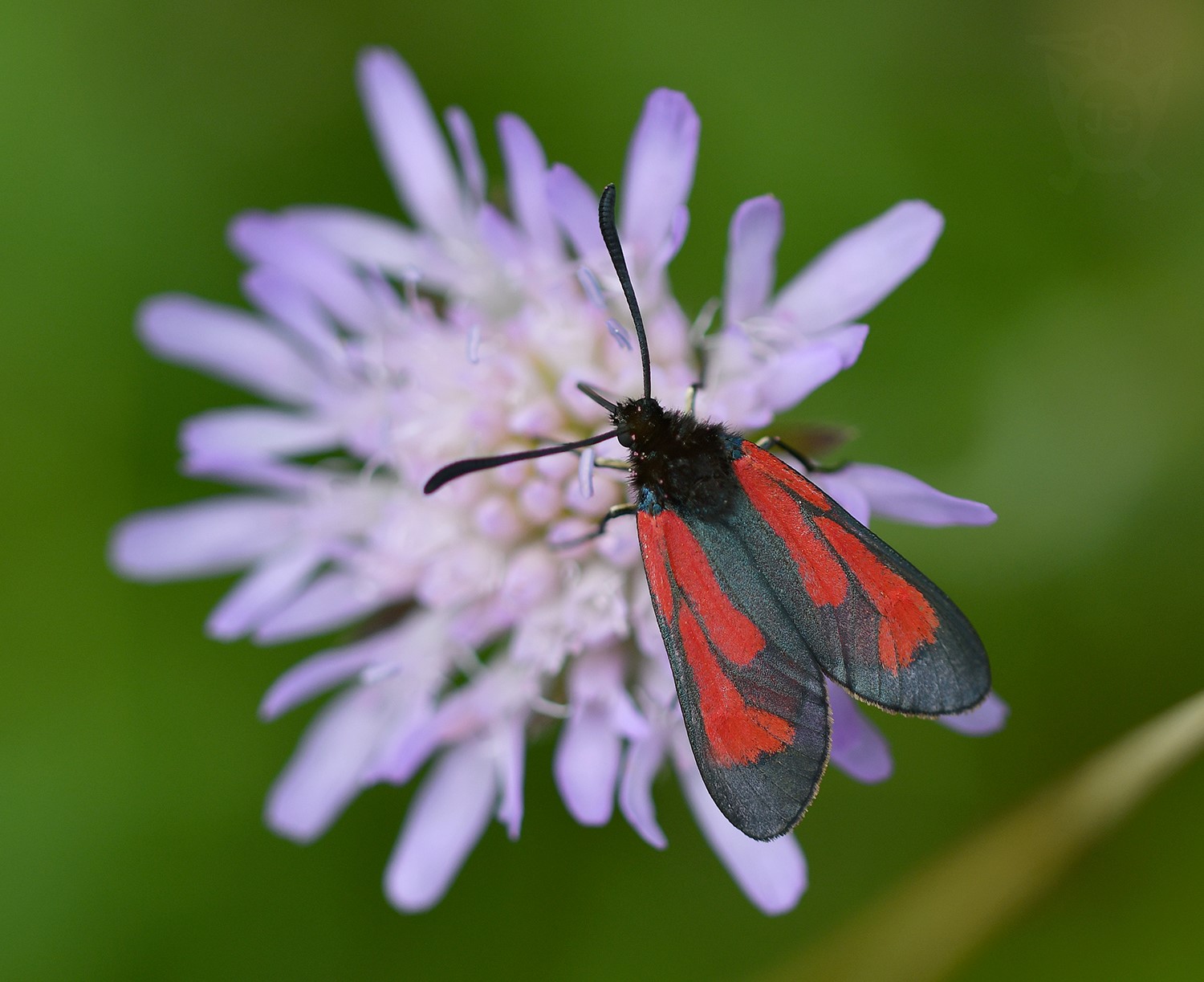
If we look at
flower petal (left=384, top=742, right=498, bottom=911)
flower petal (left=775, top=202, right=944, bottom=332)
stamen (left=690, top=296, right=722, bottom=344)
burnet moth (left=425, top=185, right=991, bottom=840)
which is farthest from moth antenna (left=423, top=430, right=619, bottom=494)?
flower petal (left=384, top=742, right=498, bottom=911)

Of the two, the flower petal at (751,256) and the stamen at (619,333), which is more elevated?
the flower petal at (751,256)

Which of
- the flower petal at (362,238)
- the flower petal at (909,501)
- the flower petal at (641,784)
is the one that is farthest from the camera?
the flower petal at (362,238)

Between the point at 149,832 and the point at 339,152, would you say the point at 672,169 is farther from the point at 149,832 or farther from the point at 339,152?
the point at 149,832

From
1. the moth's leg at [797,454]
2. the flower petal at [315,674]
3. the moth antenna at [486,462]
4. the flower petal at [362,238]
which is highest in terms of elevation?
the flower petal at [362,238]

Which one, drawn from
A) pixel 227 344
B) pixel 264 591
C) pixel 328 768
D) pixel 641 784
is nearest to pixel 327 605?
pixel 264 591

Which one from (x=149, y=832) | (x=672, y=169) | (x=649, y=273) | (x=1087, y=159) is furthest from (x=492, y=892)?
(x=1087, y=159)

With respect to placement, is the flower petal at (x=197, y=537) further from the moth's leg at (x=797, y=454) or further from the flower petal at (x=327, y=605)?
the moth's leg at (x=797, y=454)

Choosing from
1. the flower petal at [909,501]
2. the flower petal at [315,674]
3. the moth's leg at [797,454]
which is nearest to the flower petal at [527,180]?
the moth's leg at [797,454]
